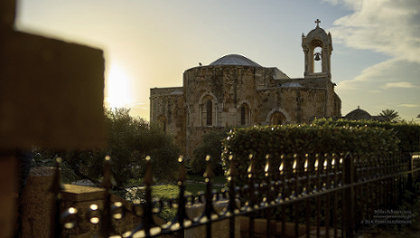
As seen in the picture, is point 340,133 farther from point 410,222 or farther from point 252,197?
point 252,197

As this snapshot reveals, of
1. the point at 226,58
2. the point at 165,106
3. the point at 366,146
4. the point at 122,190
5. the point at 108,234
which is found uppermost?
the point at 226,58

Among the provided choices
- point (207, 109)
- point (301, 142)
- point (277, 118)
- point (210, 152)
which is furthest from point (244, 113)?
point (301, 142)

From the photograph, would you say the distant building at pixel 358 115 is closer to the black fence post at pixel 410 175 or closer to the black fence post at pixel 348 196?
the black fence post at pixel 410 175

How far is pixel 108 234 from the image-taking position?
1935mm

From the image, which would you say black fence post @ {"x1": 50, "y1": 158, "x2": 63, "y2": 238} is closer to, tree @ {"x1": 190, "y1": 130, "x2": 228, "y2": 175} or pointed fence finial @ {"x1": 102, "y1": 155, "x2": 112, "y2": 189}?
pointed fence finial @ {"x1": 102, "y1": 155, "x2": 112, "y2": 189}

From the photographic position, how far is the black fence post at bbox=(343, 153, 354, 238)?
13.6ft

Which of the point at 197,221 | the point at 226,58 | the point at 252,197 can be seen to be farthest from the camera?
the point at 226,58

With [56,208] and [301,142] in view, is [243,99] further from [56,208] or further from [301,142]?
[56,208]

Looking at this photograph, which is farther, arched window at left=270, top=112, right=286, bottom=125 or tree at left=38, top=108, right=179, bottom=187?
arched window at left=270, top=112, right=286, bottom=125

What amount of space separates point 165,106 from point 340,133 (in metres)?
26.8

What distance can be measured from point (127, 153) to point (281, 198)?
1399 cm

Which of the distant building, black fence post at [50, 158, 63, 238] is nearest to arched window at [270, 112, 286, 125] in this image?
the distant building

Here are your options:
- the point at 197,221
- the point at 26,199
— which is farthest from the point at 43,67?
the point at 26,199

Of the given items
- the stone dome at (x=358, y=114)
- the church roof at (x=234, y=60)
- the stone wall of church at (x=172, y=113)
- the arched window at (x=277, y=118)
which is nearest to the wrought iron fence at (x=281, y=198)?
the arched window at (x=277, y=118)
